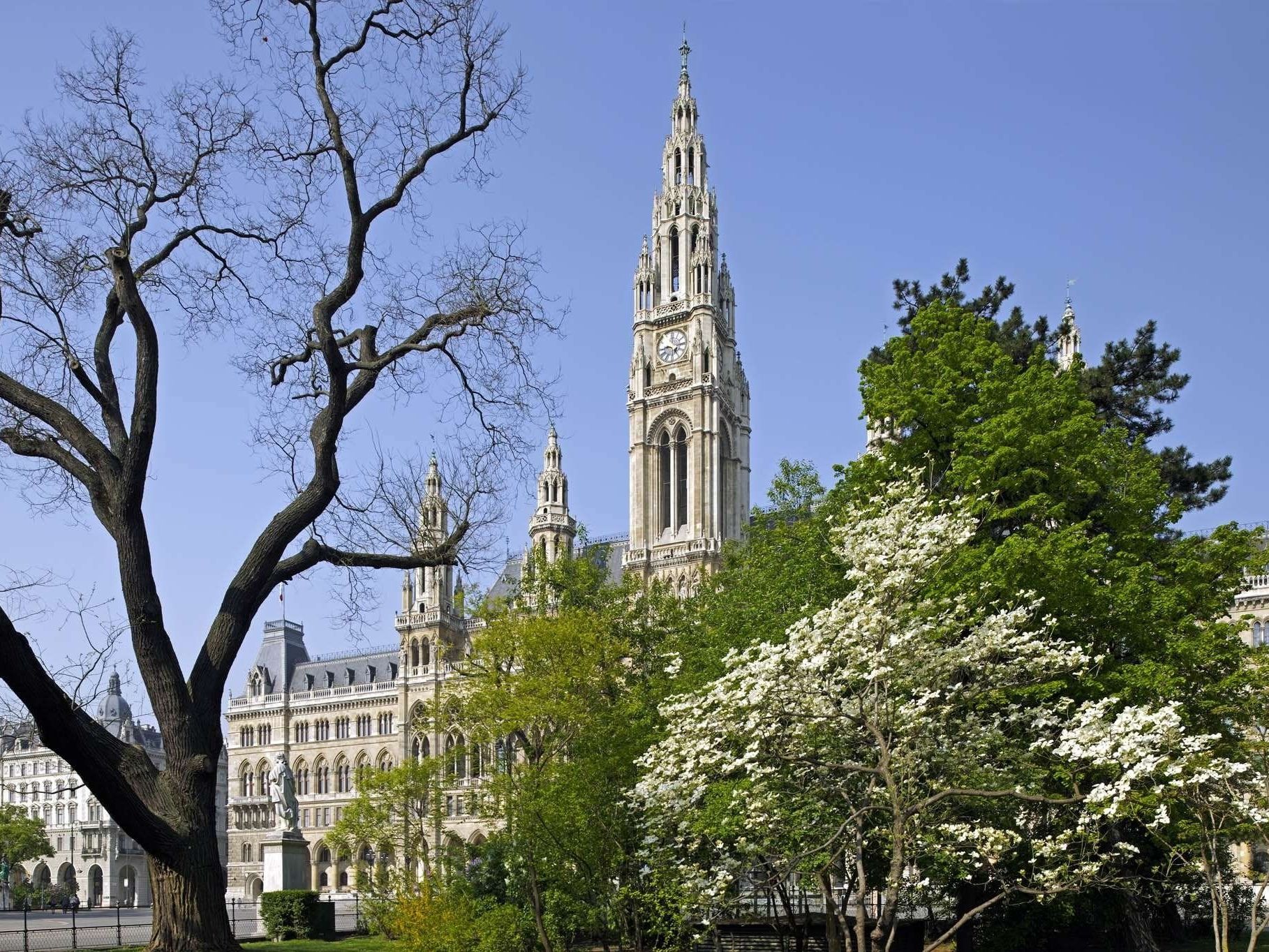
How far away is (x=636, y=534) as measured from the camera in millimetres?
76750

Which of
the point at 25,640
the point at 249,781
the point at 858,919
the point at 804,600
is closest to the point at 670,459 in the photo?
the point at 249,781

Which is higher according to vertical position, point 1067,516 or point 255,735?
point 1067,516

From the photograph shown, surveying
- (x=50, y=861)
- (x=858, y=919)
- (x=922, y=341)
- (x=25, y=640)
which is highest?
(x=922, y=341)

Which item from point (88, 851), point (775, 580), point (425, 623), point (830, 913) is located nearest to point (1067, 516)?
point (775, 580)

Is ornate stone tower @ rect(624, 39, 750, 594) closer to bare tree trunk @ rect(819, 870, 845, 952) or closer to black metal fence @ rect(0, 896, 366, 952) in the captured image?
black metal fence @ rect(0, 896, 366, 952)

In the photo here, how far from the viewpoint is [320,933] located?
91.7ft

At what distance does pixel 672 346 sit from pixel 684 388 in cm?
337

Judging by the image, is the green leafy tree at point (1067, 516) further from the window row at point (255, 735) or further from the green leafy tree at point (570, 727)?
the window row at point (255, 735)

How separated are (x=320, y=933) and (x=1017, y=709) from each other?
16886mm

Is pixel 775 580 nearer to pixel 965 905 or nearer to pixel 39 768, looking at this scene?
pixel 965 905

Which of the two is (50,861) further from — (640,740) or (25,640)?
(25,640)

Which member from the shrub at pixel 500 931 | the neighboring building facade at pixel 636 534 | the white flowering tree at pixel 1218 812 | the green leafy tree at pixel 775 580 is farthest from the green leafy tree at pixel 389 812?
the neighboring building facade at pixel 636 534

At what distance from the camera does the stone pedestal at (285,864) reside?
29734 mm

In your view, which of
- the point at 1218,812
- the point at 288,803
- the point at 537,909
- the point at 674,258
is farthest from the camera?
the point at 674,258
